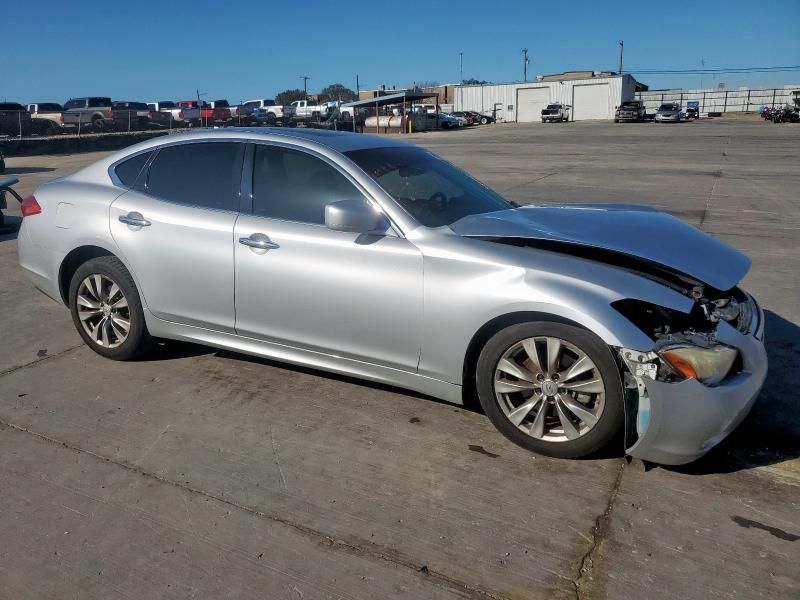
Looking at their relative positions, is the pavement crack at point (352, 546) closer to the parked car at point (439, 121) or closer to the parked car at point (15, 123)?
the parked car at point (15, 123)

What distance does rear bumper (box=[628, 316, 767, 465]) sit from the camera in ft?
9.56

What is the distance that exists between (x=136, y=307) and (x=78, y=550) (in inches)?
78.8

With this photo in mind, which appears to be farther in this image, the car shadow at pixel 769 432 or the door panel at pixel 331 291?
the door panel at pixel 331 291

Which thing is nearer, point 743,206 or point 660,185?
point 743,206

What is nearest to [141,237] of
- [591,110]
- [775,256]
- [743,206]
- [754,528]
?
[754,528]

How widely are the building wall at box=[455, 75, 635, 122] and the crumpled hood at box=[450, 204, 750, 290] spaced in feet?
236

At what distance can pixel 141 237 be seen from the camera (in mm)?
4273

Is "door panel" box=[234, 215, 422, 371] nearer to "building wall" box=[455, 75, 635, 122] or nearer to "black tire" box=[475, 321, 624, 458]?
"black tire" box=[475, 321, 624, 458]

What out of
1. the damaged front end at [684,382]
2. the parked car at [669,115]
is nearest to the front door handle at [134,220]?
the damaged front end at [684,382]

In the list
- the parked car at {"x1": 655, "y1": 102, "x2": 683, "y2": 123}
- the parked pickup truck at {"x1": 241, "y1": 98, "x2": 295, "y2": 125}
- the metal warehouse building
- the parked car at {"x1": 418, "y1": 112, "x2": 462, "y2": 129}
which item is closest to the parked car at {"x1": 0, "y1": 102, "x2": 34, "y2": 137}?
the parked pickup truck at {"x1": 241, "y1": 98, "x2": 295, "y2": 125}

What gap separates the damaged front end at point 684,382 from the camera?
9.59ft

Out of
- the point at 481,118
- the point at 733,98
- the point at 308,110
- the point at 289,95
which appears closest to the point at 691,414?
the point at 308,110

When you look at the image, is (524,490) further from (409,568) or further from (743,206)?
(743,206)

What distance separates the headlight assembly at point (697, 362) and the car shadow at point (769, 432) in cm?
54
